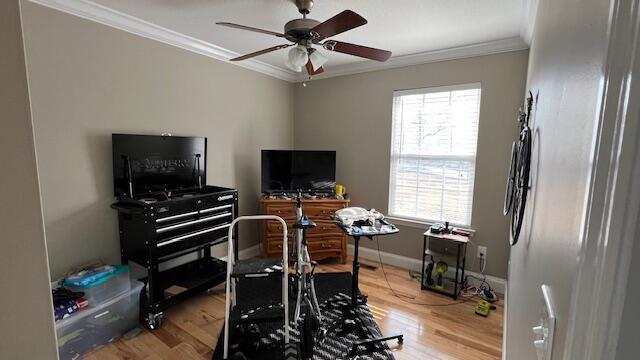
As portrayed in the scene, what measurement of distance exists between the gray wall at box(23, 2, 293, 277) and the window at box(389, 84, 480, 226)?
2203 millimetres

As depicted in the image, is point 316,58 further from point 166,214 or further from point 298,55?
point 166,214

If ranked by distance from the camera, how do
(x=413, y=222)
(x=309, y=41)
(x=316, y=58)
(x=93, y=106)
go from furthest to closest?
(x=413, y=222) → (x=93, y=106) → (x=316, y=58) → (x=309, y=41)

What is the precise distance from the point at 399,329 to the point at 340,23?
92.1 inches

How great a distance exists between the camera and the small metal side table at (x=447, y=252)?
2906 millimetres

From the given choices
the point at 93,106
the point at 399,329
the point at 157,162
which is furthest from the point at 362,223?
the point at 93,106

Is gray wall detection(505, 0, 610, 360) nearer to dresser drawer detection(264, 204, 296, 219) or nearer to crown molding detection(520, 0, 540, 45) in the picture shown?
crown molding detection(520, 0, 540, 45)

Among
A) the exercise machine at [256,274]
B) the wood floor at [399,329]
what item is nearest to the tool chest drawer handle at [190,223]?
the exercise machine at [256,274]

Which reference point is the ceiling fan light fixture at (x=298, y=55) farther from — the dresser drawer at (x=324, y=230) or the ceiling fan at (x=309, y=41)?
the dresser drawer at (x=324, y=230)

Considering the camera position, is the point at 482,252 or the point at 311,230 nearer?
the point at 482,252

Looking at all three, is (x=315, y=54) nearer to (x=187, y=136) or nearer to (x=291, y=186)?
(x=187, y=136)

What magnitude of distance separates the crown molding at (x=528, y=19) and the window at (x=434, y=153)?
0.59 m

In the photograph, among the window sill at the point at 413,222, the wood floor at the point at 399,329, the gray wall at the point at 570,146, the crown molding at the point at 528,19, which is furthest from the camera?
the window sill at the point at 413,222

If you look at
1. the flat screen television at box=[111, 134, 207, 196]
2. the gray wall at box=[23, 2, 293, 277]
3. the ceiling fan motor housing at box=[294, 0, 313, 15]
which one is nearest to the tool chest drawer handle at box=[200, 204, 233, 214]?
the flat screen television at box=[111, 134, 207, 196]

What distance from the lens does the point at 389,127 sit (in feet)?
11.8
